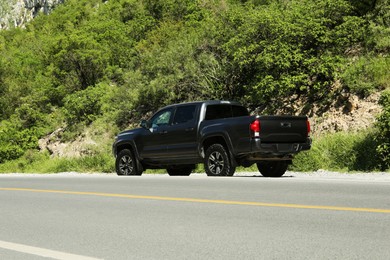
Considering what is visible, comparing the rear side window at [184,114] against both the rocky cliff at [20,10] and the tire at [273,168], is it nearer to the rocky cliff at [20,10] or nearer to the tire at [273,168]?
the tire at [273,168]

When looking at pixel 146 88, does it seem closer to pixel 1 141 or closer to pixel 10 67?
pixel 1 141

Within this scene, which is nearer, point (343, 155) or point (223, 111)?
point (223, 111)

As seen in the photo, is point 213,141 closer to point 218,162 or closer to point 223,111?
point 218,162

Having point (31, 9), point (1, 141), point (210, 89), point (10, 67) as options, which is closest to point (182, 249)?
point (210, 89)

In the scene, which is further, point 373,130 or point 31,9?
point 31,9

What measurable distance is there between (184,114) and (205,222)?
904cm

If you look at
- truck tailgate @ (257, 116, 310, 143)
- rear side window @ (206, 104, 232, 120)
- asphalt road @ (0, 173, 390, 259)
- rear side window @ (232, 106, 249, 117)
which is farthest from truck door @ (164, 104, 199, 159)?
asphalt road @ (0, 173, 390, 259)

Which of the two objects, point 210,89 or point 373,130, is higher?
point 210,89

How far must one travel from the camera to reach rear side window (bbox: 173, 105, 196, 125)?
16.8 meters

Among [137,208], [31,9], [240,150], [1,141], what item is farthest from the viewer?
[31,9]

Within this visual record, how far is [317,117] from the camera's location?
22719 mm

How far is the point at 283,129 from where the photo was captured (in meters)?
15.2

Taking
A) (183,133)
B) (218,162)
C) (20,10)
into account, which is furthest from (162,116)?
(20,10)

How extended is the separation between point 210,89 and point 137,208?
17.7m
